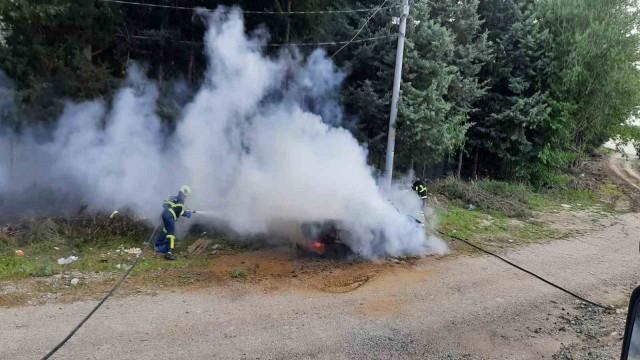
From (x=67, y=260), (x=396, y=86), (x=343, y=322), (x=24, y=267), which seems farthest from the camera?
(x=396, y=86)

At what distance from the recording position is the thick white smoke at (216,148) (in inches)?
372

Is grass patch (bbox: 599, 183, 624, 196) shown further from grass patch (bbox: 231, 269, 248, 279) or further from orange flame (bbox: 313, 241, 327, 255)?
grass patch (bbox: 231, 269, 248, 279)

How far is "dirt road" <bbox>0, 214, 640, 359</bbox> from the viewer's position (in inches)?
212

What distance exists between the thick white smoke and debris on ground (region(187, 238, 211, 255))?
754 millimetres

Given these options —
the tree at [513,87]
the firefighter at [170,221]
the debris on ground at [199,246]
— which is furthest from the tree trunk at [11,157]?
the tree at [513,87]

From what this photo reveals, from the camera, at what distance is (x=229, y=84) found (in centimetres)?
1065

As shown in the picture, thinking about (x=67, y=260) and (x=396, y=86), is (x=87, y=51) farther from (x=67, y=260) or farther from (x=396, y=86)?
(x=396, y=86)

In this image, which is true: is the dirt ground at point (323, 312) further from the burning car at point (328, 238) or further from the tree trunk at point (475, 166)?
the tree trunk at point (475, 166)

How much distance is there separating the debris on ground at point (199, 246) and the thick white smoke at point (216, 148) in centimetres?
75

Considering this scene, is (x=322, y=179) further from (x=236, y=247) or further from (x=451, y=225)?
(x=451, y=225)

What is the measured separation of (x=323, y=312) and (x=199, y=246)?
4096mm

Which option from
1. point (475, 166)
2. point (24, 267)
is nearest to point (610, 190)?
point (475, 166)

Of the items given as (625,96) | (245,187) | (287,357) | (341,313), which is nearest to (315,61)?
(245,187)

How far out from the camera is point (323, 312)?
6.54m
